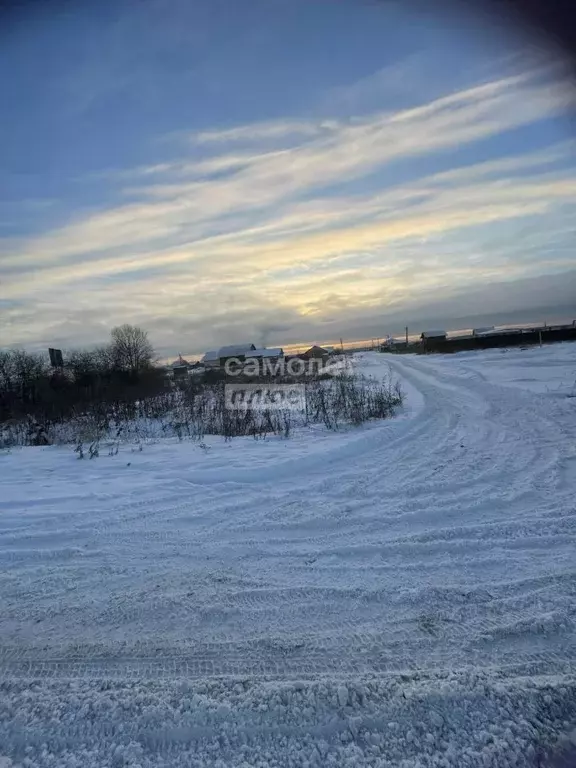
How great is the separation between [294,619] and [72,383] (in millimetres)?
30704

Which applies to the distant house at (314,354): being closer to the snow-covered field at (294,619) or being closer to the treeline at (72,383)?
the treeline at (72,383)

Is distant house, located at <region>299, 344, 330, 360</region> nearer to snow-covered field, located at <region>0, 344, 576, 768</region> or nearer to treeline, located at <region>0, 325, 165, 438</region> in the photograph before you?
treeline, located at <region>0, 325, 165, 438</region>

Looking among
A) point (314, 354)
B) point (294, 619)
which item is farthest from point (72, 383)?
point (314, 354)

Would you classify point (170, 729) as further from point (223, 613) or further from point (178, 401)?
point (178, 401)

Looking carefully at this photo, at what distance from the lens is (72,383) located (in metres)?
29.5

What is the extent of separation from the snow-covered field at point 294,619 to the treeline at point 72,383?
8620mm

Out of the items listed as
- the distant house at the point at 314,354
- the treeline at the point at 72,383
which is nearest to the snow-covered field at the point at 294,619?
the treeline at the point at 72,383

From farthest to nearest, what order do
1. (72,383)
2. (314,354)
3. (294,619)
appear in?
1. (314,354)
2. (72,383)
3. (294,619)

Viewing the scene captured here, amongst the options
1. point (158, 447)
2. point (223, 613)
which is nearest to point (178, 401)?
point (158, 447)

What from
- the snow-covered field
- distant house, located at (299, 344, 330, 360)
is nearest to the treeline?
the snow-covered field

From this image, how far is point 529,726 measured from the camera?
1915mm

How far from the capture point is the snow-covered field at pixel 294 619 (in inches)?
76.9

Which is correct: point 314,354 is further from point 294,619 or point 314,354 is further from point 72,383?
point 294,619

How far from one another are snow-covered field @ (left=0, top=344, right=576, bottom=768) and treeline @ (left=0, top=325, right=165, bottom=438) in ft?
28.3
